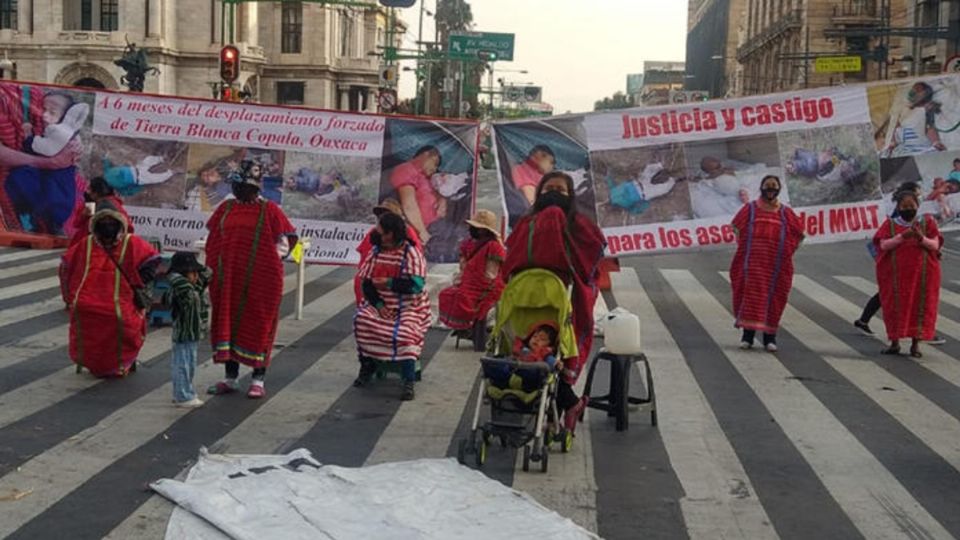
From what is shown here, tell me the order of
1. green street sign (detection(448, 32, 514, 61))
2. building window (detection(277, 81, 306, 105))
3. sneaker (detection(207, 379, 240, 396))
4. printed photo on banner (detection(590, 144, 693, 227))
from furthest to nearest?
building window (detection(277, 81, 306, 105))
green street sign (detection(448, 32, 514, 61))
printed photo on banner (detection(590, 144, 693, 227))
sneaker (detection(207, 379, 240, 396))

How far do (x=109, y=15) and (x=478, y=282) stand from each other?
227 ft

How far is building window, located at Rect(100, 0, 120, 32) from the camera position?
244ft

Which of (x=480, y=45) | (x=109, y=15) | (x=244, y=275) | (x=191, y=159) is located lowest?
(x=244, y=275)

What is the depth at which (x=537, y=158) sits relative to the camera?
46.0 feet

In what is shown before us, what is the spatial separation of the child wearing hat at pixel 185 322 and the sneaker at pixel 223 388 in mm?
431

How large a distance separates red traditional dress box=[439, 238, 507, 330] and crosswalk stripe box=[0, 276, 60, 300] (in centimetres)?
567

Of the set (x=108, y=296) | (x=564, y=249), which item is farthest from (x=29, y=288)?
(x=564, y=249)

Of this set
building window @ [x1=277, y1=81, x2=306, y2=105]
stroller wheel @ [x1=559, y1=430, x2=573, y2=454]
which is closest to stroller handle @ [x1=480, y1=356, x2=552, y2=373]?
stroller wheel @ [x1=559, y1=430, x2=573, y2=454]

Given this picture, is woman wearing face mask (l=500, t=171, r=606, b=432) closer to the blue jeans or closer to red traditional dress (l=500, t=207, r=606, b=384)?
red traditional dress (l=500, t=207, r=606, b=384)

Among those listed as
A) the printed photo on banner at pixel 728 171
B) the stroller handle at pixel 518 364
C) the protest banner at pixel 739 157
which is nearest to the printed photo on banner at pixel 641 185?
the protest banner at pixel 739 157

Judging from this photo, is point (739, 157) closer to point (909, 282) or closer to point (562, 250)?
point (909, 282)

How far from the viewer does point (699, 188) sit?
14.2 metres

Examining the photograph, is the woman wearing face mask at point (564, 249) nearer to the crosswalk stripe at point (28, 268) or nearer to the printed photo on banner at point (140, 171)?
the printed photo on banner at point (140, 171)

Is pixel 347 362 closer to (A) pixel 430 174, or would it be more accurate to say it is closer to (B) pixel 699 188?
(A) pixel 430 174
